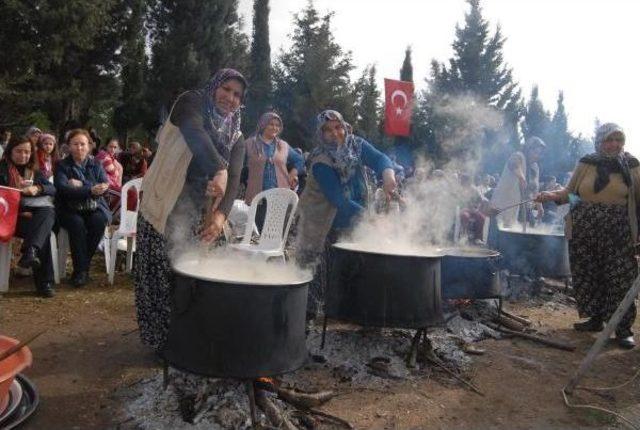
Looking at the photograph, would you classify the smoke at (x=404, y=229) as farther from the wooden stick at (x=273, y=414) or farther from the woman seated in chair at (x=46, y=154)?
the woman seated in chair at (x=46, y=154)

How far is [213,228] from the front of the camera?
3102 mm

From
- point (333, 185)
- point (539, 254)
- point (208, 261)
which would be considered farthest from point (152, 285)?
point (539, 254)

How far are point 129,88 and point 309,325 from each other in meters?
22.1

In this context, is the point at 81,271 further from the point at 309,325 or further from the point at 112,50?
the point at 112,50

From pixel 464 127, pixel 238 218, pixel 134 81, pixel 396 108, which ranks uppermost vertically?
pixel 134 81

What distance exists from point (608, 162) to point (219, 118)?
393cm

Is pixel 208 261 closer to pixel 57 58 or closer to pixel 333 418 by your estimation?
pixel 333 418

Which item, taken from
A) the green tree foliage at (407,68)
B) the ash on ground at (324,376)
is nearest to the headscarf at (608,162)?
the ash on ground at (324,376)

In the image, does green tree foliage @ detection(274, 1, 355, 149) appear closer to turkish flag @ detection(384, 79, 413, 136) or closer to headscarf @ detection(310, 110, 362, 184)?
turkish flag @ detection(384, 79, 413, 136)

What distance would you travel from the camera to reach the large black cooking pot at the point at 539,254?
6285 millimetres

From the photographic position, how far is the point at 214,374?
8.34ft

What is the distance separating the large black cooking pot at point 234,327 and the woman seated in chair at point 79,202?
3517mm

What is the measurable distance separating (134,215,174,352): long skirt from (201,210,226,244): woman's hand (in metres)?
0.33

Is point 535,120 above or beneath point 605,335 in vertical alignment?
above
